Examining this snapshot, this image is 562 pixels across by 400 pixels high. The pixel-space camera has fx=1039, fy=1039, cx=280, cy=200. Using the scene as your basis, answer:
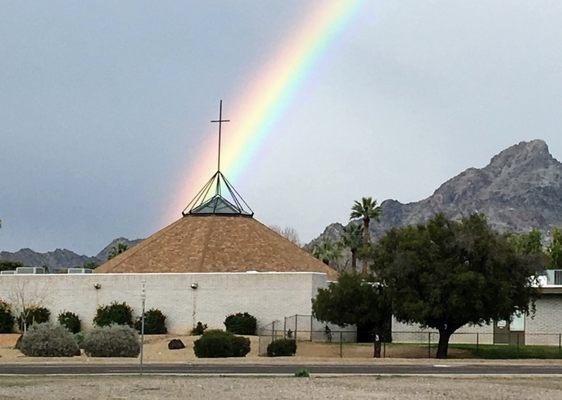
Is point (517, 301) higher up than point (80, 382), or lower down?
higher up

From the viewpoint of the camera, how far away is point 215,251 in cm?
9250

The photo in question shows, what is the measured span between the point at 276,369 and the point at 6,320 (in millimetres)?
44124

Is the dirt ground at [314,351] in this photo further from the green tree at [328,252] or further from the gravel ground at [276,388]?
the green tree at [328,252]

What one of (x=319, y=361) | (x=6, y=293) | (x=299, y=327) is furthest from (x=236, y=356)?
(x=6, y=293)

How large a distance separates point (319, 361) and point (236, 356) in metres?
8.91

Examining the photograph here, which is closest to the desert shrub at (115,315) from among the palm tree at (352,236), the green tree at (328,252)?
the palm tree at (352,236)

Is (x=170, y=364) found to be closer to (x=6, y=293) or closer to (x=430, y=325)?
(x=430, y=325)

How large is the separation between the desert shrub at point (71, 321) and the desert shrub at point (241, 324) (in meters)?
12.3

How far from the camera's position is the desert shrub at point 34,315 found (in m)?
83.1

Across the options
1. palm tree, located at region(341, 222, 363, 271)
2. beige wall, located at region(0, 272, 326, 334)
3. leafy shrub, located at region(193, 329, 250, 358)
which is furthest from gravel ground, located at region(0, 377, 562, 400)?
palm tree, located at region(341, 222, 363, 271)

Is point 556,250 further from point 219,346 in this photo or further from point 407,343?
point 219,346

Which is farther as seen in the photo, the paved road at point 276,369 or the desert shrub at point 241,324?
the desert shrub at point 241,324

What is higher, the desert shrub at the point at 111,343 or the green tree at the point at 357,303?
the green tree at the point at 357,303

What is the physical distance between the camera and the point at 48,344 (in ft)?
194
